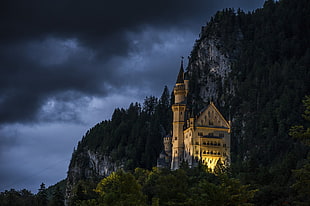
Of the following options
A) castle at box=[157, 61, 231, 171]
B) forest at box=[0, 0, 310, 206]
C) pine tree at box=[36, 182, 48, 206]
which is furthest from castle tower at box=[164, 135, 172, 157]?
pine tree at box=[36, 182, 48, 206]

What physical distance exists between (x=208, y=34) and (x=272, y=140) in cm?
6859

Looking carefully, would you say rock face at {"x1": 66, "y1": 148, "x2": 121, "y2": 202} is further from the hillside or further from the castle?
the castle

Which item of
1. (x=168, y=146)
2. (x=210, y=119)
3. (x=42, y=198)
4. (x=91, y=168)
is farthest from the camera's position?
(x=91, y=168)

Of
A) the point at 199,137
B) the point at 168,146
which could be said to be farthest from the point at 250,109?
the point at 199,137

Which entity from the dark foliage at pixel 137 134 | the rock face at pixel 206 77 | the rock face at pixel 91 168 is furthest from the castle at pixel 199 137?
the rock face at pixel 206 77

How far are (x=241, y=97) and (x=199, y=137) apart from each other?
53685 millimetres

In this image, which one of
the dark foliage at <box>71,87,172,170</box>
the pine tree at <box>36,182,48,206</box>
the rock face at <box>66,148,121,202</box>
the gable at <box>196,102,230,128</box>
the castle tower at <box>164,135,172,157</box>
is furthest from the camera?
the rock face at <box>66,148,121,202</box>

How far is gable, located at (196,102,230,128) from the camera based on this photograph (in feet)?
407

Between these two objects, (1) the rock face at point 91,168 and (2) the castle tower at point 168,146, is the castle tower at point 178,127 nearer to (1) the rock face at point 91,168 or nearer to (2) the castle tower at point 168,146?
(2) the castle tower at point 168,146

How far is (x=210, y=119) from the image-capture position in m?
125

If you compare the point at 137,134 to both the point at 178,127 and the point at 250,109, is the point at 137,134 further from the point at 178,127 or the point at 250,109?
the point at 178,127

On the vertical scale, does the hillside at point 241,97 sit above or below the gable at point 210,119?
above

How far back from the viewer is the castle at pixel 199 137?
4791 inches

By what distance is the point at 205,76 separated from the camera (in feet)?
627
